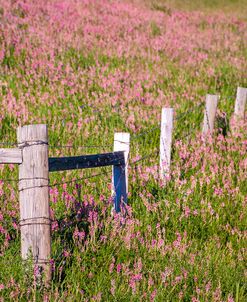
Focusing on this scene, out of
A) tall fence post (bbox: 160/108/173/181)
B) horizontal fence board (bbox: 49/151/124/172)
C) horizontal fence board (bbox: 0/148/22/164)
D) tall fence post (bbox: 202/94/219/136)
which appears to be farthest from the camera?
tall fence post (bbox: 202/94/219/136)

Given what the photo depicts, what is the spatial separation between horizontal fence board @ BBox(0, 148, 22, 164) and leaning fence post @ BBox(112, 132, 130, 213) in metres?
1.35

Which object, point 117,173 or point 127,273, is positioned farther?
point 117,173

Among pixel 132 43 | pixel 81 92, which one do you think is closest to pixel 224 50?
pixel 132 43

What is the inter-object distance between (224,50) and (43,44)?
5.89 metres

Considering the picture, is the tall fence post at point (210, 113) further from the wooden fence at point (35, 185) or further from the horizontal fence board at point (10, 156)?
the horizontal fence board at point (10, 156)

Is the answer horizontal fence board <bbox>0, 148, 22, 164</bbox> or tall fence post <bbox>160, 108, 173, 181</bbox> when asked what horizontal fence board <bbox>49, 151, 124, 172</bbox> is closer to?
horizontal fence board <bbox>0, 148, 22, 164</bbox>

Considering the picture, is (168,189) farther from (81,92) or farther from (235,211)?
(81,92)

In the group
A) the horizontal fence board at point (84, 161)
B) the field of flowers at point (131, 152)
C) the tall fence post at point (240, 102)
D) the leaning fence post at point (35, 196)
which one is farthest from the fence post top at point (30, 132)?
the tall fence post at point (240, 102)

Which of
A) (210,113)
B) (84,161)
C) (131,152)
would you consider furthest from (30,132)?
(210,113)

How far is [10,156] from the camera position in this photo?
3039mm

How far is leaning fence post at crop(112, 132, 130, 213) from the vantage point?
14.1 feet

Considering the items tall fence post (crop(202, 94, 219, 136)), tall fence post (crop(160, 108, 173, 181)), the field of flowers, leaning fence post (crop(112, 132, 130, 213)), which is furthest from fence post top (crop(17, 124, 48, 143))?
tall fence post (crop(202, 94, 219, 136))

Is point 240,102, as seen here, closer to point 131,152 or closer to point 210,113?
point 210,113

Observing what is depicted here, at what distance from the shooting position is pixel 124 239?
12.5ft
